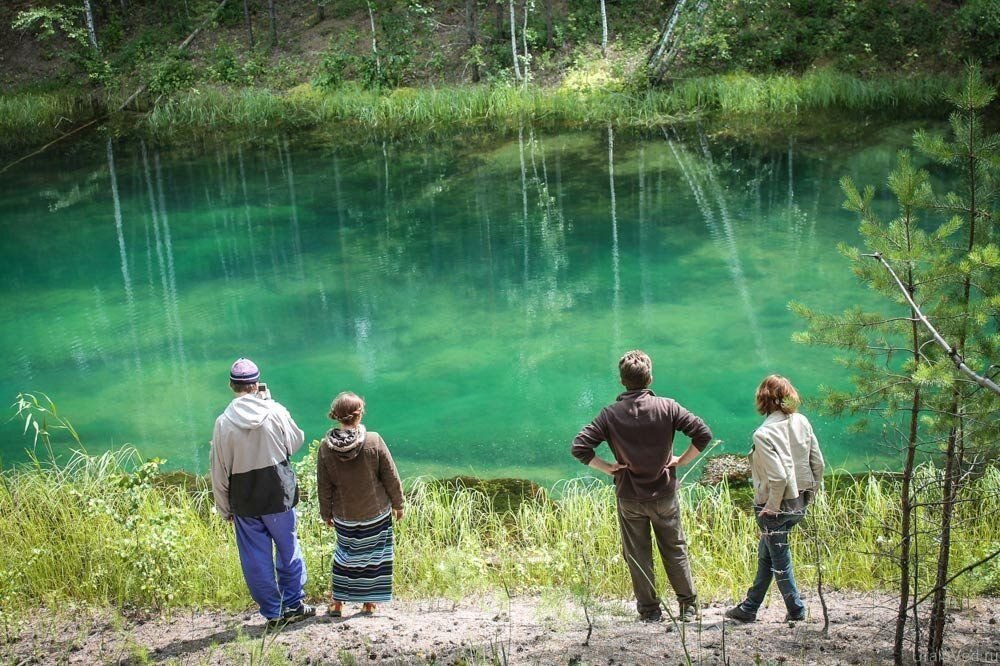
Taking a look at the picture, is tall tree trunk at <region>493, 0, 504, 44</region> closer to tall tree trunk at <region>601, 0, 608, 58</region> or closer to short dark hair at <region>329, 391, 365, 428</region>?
tall tree trunk at <region>601, 0, 608, 58</region>

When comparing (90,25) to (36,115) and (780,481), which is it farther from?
(780,481)

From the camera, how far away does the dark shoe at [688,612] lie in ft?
14.4

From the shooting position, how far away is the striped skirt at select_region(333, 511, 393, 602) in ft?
15.1

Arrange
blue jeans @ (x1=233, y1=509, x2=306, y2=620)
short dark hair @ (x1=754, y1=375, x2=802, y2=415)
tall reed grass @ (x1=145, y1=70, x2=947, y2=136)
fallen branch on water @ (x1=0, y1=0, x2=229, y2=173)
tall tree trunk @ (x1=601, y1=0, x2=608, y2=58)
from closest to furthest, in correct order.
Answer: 1. short dark hair @ (x1=754, y1=375, x2=802, y2=415)
2. blue jeans @ (x1=233, y1=509, x2=306, y2=620)
3. tall reed grass @ (x1=145, y1=70, x2=947, y2=136)
4. fallen branch on water @ (x1=0, y1=0, x2=229, y2=173)
5. tall tree trunk @ (x1=601, y1=0, x2=608, y2=58)

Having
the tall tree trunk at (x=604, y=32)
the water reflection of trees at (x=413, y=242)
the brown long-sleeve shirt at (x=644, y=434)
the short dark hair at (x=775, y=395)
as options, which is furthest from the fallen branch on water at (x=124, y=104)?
the short dark hair at (x=775, y=395)

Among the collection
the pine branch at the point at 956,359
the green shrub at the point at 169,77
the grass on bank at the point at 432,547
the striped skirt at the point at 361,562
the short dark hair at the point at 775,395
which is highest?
the green shrub at the point at 169,77

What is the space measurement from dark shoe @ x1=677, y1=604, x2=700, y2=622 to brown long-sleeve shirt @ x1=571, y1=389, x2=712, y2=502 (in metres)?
0.54

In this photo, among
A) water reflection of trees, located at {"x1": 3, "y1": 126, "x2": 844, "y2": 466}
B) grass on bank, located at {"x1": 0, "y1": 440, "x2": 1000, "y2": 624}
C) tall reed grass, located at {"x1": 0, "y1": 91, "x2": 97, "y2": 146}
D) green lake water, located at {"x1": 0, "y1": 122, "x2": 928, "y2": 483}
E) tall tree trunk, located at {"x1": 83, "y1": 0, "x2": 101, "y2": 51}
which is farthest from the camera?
tall tree trunk, located at {"x1": 83, "y1": 0, "x2": 101, "y2": 51}

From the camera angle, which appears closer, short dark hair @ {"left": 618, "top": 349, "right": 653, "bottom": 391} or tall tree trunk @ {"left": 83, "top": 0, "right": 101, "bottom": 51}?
short dark hair @ {"left": 618, "top": 349, "right": 653, "bottom": 391}

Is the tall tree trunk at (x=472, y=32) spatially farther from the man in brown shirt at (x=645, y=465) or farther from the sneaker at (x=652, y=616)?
the sneaker at (x=652, y=616)

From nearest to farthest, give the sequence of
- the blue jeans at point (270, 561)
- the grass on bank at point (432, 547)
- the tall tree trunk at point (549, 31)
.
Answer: the blue jeans at point (270, 561), the grass on bank at point (432, 547), the tall tree trunk at point (549, 31)

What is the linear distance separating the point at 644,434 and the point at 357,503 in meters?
1.33

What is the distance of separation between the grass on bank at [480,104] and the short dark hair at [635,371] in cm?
1499

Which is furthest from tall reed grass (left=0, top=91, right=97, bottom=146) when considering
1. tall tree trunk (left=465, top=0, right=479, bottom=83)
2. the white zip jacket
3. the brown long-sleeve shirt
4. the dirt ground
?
the brown long-sleeve shirt
